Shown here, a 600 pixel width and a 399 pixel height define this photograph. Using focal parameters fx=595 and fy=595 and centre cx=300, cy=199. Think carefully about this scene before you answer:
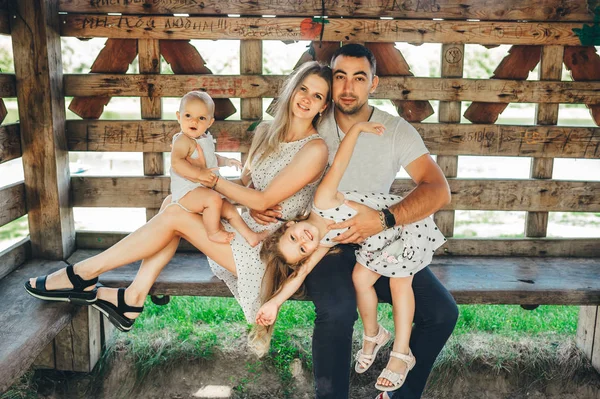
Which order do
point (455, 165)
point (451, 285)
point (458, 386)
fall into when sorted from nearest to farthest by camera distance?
point (451, 285), point (458, 386), point (455, 165)

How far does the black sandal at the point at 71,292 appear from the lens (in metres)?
3.05

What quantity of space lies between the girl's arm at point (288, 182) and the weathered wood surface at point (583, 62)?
187 cm

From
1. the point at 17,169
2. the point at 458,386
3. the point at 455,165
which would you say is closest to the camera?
the point at 458,386

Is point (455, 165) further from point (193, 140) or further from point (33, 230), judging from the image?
point (33, 230)

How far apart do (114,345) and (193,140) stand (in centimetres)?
161

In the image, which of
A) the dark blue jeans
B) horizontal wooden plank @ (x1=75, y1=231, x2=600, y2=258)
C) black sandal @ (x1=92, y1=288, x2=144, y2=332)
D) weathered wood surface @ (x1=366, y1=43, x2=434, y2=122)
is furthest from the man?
horizontal wooden plank @ (x1=75, y1=231, x2=600, y2=258)

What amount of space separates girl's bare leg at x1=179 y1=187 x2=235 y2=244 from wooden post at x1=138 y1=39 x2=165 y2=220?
3.32 feet

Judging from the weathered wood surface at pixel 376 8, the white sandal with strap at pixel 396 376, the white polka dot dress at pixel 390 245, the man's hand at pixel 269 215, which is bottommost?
the white sandal with strap at pixel 396 376

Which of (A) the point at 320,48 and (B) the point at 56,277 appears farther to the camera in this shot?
(A) the point at 320,48

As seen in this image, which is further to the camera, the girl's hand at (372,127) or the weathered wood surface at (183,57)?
the weathered wood surface at (183,57)

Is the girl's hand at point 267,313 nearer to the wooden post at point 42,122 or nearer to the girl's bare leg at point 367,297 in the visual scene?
the girl's bare leg at point 367,297

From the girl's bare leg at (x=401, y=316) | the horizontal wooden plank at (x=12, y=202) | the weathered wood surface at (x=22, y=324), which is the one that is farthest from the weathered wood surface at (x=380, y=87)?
the girl's bare leg at (x=401, y=316)

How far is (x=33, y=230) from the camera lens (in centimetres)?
374

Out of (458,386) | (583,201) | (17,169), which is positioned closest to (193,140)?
(458,386)
